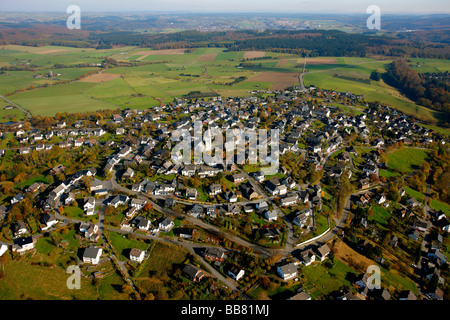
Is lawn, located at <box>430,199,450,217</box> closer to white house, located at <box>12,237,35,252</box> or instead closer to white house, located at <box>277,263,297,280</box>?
white house, located at <box>277,263,297,280</box>

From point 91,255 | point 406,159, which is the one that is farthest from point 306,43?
point 91,255

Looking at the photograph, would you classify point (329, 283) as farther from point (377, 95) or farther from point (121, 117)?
point (377, 95)

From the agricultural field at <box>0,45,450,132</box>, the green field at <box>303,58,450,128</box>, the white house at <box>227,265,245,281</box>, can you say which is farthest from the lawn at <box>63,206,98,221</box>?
the green field at <box>303,58,450,128</box>

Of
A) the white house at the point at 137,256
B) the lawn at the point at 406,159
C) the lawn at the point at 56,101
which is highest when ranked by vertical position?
the lawn at the point at 56,101

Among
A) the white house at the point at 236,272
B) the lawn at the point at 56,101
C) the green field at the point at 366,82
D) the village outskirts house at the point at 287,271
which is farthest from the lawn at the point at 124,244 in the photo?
the green field at the point at 366,82

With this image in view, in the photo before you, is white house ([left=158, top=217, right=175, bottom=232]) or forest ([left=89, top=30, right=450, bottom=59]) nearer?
white house ([left=158, top=217, right=175, bottom=232])

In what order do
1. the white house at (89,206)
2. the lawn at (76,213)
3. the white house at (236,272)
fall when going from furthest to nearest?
the white house at (89,206)
the lawn at (76,213)
the white house at (236,272)

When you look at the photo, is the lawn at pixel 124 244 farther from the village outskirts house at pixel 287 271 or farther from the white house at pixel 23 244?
the village outskirts house at pixel 287 271

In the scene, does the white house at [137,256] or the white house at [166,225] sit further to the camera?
the white house at [166,225]

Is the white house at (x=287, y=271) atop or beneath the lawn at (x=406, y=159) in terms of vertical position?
beneath

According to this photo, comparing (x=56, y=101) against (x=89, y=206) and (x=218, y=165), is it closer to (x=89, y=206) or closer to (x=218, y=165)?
(x=89, y=206)
